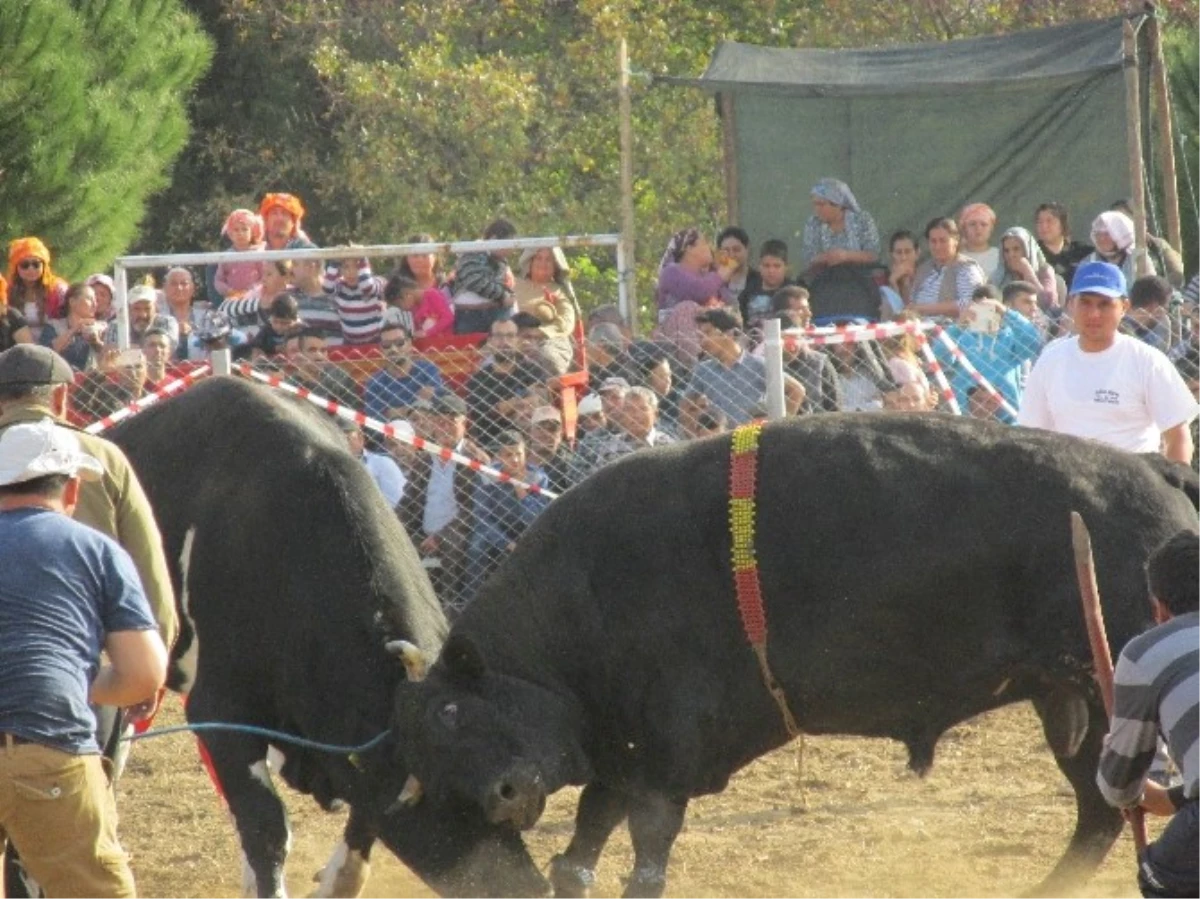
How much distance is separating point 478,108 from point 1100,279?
475 inches

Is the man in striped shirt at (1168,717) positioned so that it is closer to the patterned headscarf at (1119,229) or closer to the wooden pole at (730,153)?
the patterned headscarf at (1119,229)

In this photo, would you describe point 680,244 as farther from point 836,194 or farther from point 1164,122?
point 1164,122

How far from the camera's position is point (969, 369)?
10609 millimetres

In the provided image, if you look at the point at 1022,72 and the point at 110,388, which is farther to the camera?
the point at 1022,72

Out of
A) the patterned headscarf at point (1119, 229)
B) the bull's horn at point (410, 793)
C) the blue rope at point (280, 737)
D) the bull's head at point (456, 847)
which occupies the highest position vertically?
the patterned headscarf at point (1119, 229)

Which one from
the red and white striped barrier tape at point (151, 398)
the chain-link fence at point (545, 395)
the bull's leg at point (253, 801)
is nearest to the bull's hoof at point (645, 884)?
the bull's leg at point (253, 801)

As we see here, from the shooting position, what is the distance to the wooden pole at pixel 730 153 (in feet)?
46.2

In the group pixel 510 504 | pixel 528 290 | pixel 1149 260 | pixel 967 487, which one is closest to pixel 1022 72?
pixel 1149 260

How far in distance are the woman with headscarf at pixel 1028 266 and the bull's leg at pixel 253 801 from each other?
21.6 ft

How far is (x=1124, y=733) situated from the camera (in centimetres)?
474

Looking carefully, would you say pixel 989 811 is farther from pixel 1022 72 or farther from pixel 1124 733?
pixel 1022 72

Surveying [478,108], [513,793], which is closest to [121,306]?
[513,793]

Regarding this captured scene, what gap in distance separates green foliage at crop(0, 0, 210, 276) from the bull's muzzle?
407 inches

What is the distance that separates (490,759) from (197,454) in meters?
1.84
